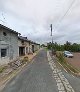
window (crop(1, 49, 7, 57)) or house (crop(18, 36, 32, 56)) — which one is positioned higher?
house (crop(18, 36, 32, 56))

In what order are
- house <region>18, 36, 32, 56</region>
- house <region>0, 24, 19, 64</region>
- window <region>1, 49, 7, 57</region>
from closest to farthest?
1. house <region>0, 24, 19, 64</region>
2. window <region>1, 49, 7, 57</region>
3. house <region>18, 36, 32, 56</region>

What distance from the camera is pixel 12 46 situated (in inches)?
933

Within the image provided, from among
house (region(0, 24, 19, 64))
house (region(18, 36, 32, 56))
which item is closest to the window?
house (region(0, 24, 19, 64))

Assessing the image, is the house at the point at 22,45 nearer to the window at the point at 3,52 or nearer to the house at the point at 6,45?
the house at the point at 6,45

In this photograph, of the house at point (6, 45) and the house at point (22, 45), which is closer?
the house at point (6, 45)

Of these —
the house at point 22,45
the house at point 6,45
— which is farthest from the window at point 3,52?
the house at point 22,45

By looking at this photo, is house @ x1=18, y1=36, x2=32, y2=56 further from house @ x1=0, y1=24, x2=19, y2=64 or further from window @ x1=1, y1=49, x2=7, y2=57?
window @ x1=1, y1=49, x2=7, y2=57

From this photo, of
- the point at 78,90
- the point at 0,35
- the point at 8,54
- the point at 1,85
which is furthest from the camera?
the point at 8,54

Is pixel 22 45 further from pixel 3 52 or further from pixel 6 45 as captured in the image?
pixel 3 52

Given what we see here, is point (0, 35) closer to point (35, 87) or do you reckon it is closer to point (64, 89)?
point (35, 87)

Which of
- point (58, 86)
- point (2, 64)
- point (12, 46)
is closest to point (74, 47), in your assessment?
point (12, 46)

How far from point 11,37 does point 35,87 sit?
1431 centimetres

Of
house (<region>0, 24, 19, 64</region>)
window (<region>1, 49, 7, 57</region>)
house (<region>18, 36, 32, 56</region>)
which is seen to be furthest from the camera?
house (<region>18, 36, 32, 56</region>)

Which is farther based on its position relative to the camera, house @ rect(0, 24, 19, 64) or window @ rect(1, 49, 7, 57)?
window @ rect(1, 49, 7, 57)
